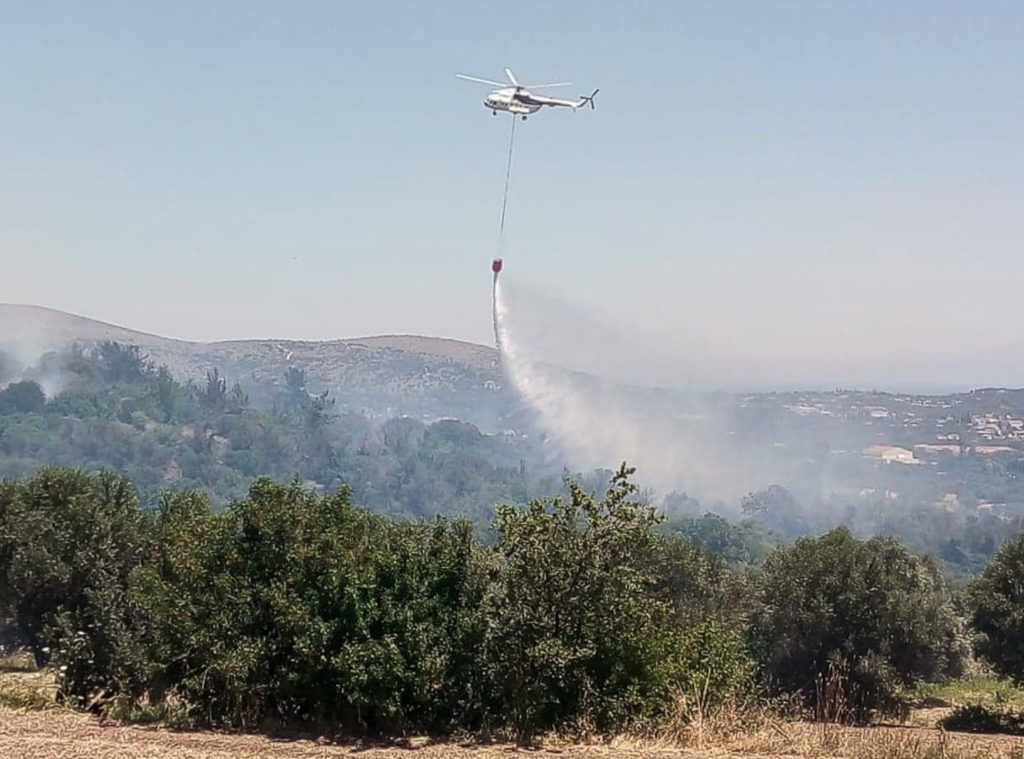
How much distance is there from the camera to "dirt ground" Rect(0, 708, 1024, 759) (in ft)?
44.5

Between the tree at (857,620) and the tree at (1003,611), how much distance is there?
2273 mm

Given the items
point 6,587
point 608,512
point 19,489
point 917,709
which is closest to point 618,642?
point 608,512

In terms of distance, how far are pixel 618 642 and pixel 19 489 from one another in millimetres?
28941

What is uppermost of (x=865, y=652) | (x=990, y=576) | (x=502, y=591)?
(x=502, y=591)

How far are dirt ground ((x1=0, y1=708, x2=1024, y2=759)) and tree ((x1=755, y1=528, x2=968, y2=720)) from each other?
2634 cm

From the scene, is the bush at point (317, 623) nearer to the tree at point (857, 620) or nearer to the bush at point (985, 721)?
the bush at point (985, 721)

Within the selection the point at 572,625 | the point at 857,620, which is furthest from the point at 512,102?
the point at 572,625

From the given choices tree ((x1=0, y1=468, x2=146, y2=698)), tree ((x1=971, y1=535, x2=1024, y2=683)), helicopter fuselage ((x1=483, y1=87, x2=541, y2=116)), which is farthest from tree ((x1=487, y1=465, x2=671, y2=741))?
helicopter fuselage ((x1=483, y1=87, x2=541, y2=116))

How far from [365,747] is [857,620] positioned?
31.3 m

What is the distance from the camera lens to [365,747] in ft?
48.5

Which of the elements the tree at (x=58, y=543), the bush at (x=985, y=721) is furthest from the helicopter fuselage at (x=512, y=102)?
the bush at (x=985, y=721)

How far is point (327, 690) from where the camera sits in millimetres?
16078

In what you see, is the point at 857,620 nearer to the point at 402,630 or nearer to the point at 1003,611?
the point at 1003,611

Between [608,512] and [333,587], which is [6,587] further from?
[608,512]
